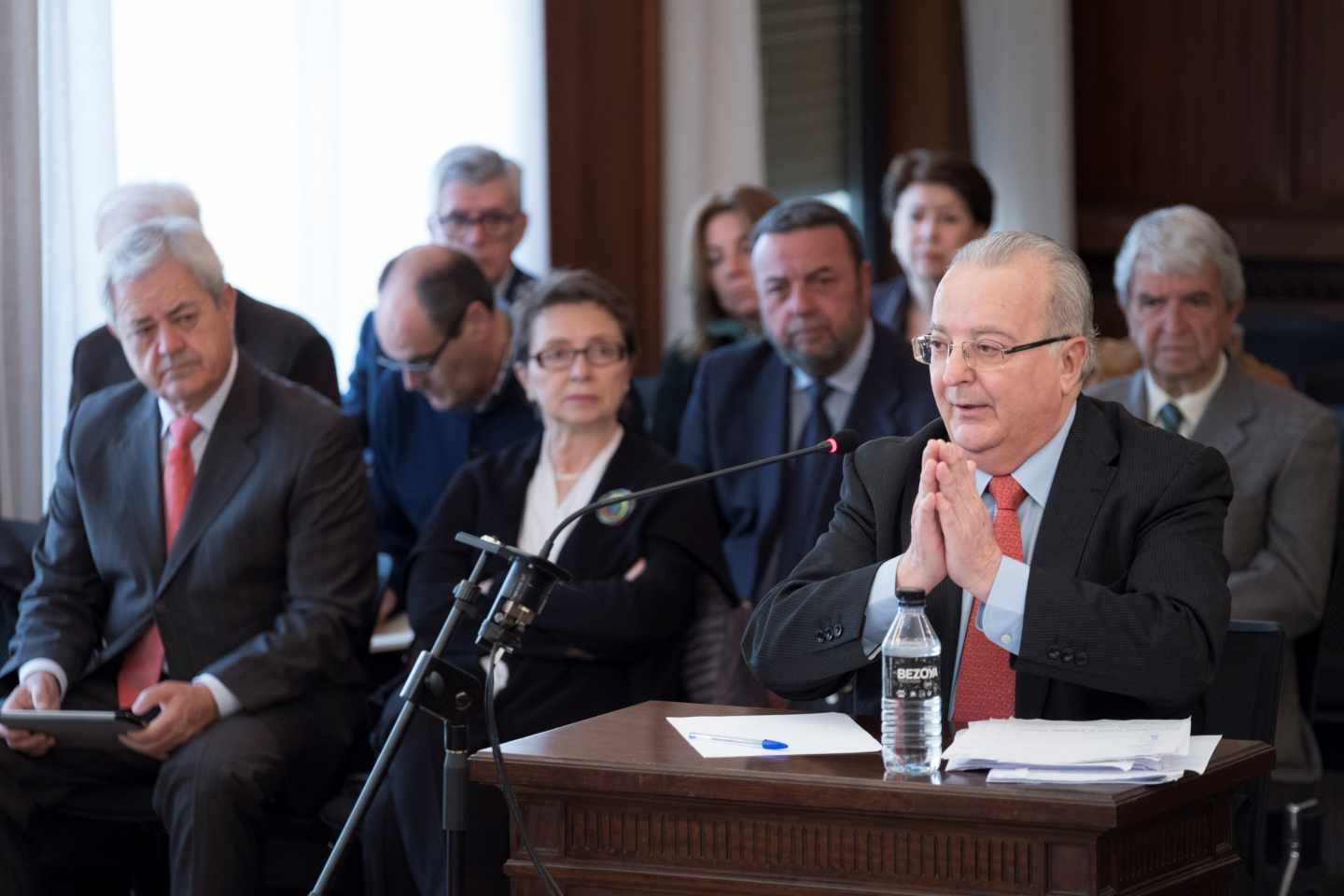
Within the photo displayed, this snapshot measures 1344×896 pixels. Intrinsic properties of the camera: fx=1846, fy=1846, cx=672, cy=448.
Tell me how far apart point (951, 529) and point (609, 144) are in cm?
395

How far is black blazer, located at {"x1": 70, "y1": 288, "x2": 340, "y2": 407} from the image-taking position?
4141mm

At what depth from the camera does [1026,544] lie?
8.34 feet

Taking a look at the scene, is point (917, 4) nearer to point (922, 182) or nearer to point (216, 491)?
point (922, 182)

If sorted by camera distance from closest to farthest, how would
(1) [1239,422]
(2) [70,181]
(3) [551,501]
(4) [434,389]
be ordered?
1. (3) [551,501]
2. (1) [1239,422]
3. (4) [434,389]
4. (2) [70,181]

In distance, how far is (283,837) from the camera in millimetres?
3512

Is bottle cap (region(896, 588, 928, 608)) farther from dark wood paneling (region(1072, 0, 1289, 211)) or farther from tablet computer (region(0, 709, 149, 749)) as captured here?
dark wood paneling (region(1072, 0, 1289, 211))

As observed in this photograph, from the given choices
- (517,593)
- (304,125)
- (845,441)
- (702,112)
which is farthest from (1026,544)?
(702,112)

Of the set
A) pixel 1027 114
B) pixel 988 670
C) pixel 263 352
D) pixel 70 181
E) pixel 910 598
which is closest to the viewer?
pixel 910 598

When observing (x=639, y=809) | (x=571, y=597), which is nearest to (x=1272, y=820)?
(x=571, y=597)

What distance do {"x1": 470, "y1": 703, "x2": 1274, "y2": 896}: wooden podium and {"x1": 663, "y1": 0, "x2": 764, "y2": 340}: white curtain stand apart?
3947 mm

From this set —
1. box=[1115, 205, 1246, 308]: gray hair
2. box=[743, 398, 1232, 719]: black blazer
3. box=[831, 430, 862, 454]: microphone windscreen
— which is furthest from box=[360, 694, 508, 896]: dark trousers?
box=[1115, 205, 1246, 308]: gray hair

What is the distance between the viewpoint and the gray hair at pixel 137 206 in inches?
166

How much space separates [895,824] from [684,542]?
5.19 feet

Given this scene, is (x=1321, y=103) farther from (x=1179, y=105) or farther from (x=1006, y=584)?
(x=1006, y=584)
